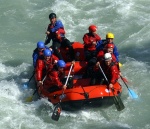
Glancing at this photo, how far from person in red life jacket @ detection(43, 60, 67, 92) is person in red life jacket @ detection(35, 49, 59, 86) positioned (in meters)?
0.18

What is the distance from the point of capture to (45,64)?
1146 centimetres

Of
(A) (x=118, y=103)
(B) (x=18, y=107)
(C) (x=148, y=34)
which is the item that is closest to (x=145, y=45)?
(C) (x=148, y=34)

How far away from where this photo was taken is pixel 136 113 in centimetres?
1138

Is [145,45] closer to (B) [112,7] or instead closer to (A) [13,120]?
(B) [112,7]

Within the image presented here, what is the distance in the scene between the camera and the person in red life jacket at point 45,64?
11.3 meters

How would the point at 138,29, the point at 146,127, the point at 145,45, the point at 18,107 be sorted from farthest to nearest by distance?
the point at 138,29
the point at 145,45
the point at 18,107
the point at 146,127

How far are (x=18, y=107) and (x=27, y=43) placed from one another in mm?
4691

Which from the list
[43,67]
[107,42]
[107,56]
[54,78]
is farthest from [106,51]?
[43,67]

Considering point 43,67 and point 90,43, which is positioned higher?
point 90,43

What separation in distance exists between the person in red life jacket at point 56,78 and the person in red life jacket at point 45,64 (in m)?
0.18

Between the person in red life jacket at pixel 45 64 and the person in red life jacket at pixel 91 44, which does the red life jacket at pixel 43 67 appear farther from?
the person in red life jacket at pixel 91 44

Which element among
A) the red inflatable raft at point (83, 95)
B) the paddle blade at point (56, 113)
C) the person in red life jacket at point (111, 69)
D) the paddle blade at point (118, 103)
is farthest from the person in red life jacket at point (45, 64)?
the paddle blade at point (118, 103)

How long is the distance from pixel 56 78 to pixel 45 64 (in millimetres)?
683

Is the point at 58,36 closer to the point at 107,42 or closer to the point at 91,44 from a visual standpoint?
the point at 91,44
